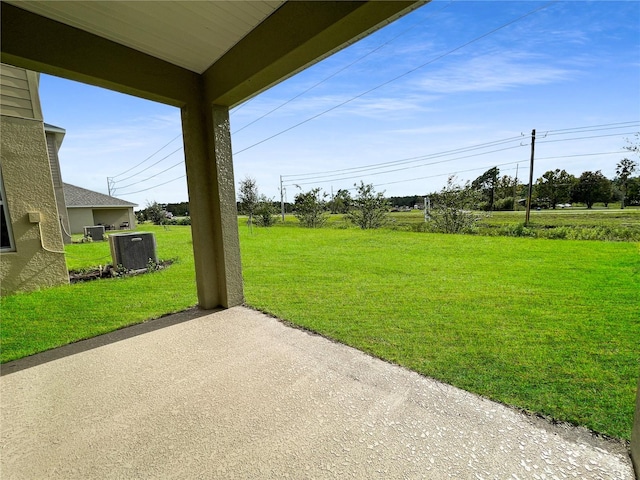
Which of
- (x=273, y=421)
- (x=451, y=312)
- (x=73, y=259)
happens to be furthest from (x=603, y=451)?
(x=73, y=259)

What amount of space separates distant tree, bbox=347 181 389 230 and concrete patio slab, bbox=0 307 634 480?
1336cm

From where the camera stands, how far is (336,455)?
4.28ft

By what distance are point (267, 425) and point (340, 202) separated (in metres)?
16.4

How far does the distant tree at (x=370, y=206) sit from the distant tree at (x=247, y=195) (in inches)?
303

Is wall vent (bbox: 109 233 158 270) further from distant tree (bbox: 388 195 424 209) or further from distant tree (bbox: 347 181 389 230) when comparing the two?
distant tree (bbox: 388 195 424 209)

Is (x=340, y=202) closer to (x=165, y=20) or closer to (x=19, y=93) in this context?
(x=19, y=93)

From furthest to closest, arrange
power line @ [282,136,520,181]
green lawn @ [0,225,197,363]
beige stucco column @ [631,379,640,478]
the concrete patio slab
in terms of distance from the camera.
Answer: power line @ [282,136,520,181] → green lawn @ [0,225,197,363] → the concrete patio slab → beige stucco column @ [631,379,640,478]

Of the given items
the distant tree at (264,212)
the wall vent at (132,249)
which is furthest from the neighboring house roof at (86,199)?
the wall vent at (132,249)

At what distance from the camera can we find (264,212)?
774 inches

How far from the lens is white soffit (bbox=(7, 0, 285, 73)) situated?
1.91 metres

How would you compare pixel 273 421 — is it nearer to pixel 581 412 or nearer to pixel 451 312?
pixel 581 412

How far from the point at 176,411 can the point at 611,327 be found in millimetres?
3896

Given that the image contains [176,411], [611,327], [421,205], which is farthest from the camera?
[421,205]

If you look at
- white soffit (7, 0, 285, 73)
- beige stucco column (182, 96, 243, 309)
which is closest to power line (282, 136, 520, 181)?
beige stucco column (182, 96, 243, 309)
